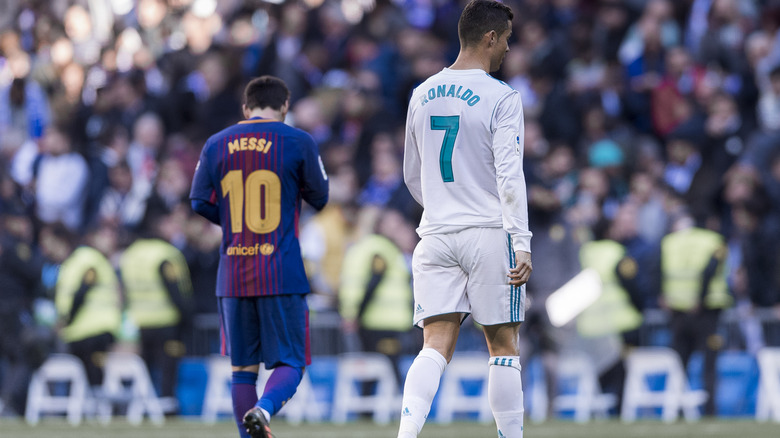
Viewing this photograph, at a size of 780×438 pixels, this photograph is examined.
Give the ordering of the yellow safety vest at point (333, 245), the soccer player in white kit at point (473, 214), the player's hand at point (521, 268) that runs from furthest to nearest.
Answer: the yellow safety vest at point (333, 245) → the soccer player in white kit at point (473, 214) → the player's hand at point (521, 268)

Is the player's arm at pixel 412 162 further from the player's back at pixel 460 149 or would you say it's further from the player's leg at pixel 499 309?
the player's leg at pixel 499 309

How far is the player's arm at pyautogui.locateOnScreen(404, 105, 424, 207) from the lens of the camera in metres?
6.96

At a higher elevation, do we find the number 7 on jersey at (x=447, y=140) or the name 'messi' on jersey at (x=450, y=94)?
the name 'messi' on jersey at (x=450, y=94)

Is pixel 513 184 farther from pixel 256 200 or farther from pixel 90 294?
pixel 90 294

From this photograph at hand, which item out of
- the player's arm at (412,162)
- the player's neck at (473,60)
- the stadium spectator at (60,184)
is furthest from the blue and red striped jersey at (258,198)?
the stadium spectator at (60,184)

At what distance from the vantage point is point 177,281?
582 inches

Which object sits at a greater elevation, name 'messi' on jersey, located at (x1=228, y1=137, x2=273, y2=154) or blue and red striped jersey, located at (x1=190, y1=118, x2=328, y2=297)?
name 'messi' on jersey, located at (x1=228, y1=137, x2=273, y2=154)

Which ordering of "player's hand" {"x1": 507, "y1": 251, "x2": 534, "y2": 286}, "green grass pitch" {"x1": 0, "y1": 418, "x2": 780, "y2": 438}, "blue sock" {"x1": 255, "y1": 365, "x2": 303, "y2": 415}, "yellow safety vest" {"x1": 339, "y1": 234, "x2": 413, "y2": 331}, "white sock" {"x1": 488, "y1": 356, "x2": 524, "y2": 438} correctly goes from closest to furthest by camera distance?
"player's hand" {"x1": 507, "y1": 251, "x2": 534, "y2": 286}, "white sock" {"x1": 488, "y1": 356, "x2": 524, "y2": 438}, "blue sock" {"x1": 255, "y1": 365, "x2": 303, "y2": 415}, "green grass pitch" {"x1": 0, "y1": 418, "x2": 780, "y2": 438}, "yellow safety vest" {"x1": 339, "y1": 234, "x2": 413, "y2": 331}

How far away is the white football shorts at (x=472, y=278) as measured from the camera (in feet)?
21.9

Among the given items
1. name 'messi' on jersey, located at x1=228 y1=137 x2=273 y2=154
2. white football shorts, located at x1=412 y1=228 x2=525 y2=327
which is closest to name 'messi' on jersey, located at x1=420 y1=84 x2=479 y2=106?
white football shorts, located at x1=412 y1=228 x2=525 y2=327

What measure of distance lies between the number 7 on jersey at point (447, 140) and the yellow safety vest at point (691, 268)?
798 centimetres

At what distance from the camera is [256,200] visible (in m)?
7.69

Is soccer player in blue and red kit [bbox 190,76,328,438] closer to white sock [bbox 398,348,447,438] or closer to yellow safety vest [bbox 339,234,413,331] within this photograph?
white sock [bbox 398,348,447,438]

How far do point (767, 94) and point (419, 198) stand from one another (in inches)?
427
